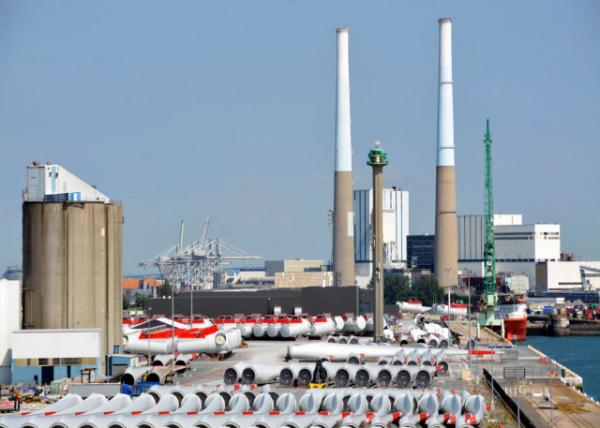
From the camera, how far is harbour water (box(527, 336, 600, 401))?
119238 millimetres

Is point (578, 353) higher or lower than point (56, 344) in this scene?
lower

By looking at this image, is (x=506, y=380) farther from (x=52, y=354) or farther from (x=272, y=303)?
(x=272, y=303)

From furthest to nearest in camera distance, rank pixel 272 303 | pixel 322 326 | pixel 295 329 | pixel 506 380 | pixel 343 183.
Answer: pixel 343 183
pixel 272 303
pixel 322 326
pixel 295 329
pixel 506 380

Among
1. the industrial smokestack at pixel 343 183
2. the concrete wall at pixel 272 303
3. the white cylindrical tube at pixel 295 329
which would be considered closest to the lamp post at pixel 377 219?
the white cylindrical tube at pixel 295 329

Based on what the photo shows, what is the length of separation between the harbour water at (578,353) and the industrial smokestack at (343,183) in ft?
97.8

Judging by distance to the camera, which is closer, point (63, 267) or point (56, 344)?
point (56, 344)

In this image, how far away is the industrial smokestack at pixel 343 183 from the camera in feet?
643

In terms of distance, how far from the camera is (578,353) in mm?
159500

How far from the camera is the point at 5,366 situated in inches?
3388

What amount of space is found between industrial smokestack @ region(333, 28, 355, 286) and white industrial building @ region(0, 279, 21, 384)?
10994 cm

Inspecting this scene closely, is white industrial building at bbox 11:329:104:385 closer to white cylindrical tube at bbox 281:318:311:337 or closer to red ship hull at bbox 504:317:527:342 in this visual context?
white cylindrical tube at bbox 281:318:311:337

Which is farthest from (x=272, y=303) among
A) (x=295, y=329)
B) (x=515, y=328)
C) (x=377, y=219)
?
(x=377, y=219)

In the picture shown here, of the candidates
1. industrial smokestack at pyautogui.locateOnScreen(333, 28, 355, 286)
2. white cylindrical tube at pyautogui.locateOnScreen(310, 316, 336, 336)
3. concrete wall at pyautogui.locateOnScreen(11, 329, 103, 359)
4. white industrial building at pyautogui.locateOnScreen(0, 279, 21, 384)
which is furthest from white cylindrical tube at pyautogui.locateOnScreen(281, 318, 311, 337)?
industrial smokestack at pyautogui.locateOnScreen(333, 28, 355, 286)

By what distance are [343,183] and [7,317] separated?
115m
